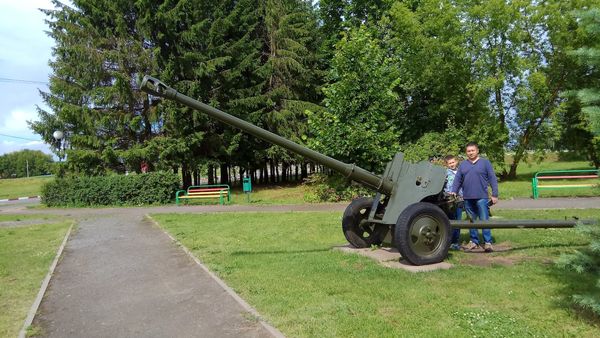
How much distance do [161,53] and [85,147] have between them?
19.8 ft

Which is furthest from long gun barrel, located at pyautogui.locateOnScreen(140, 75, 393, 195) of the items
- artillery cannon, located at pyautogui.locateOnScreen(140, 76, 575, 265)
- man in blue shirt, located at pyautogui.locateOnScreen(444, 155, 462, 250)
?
man in blue shirt, located at pyautogui.locateOnScreen(444, 155, 462, 250)

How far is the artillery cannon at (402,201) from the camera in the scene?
6664mm

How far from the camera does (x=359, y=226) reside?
8438 mm

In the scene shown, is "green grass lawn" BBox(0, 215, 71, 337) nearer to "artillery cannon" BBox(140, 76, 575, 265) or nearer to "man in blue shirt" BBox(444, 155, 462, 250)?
"artillery cannon" BBox(140, 76, 575, 265)

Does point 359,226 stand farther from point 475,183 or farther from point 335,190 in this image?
point 335,190

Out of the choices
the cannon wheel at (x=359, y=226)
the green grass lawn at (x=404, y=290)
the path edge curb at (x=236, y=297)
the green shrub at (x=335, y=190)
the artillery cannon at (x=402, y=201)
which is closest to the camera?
the green grass lawn at (x=404, y=290)

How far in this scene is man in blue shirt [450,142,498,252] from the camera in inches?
307

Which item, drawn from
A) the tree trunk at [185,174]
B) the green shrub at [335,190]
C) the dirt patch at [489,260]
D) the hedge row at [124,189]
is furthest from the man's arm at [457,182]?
the tree trunk at [185,174]

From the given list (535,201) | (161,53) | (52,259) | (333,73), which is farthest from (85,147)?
(535,201)

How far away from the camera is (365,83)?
19.8m

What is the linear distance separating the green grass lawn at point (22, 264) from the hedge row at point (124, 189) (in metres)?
5.72

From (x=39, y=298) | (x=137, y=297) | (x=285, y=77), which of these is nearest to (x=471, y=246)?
(x=137, y=297)

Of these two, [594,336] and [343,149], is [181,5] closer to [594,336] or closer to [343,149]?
[343,149]

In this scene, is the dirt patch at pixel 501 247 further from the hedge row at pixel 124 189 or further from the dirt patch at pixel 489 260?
the hedge row at pixel 124 189
